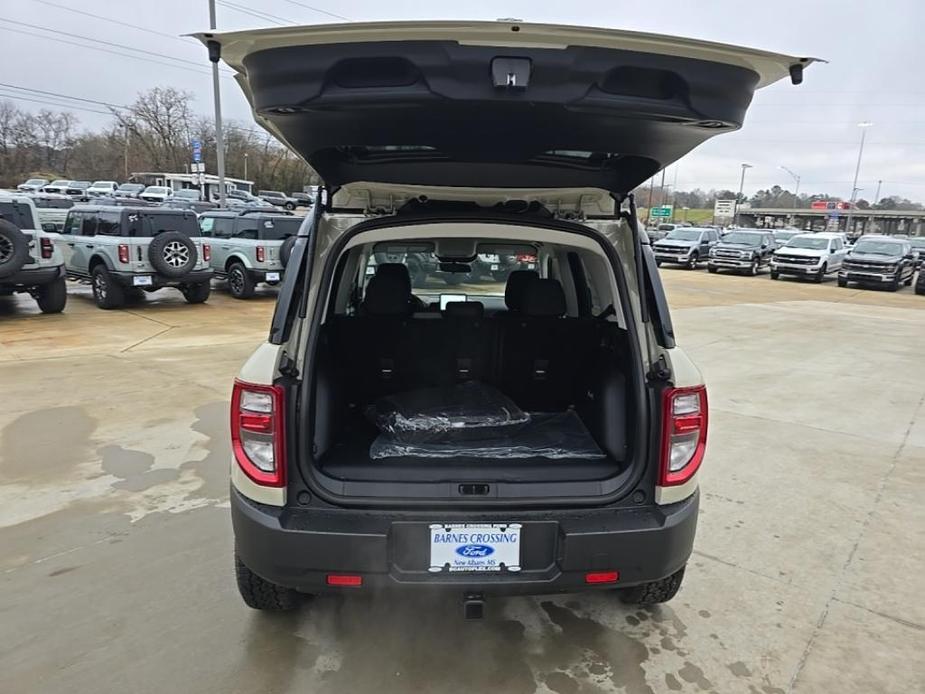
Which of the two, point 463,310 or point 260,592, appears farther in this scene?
point 463,310

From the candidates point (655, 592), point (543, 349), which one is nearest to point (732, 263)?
point (543, 349)

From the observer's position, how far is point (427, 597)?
238 centimetres

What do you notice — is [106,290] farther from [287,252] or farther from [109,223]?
[287,252]

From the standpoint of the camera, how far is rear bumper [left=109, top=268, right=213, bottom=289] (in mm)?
10008

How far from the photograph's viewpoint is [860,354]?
8.76 meters

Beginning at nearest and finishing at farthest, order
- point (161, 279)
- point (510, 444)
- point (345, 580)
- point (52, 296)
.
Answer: point (345, 580)
point (510, 444)
point (52, 296)
point (161, 279)

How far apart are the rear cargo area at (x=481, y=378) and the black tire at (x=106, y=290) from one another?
8796 millimetres

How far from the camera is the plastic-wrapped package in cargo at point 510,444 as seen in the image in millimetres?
2463

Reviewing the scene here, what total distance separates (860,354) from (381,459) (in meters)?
8.84

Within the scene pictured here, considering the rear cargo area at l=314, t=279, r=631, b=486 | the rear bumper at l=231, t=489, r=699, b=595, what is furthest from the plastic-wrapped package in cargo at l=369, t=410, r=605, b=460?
the rear bumper at l=231, t=489, r=699, b=595

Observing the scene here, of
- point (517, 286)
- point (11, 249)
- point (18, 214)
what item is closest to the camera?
point (517, 286)

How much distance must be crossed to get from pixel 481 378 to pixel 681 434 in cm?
132

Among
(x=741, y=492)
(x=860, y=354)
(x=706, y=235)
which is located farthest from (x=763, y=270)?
(x=741, y=492)

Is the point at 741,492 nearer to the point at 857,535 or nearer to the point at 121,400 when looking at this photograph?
the point at 857,535
